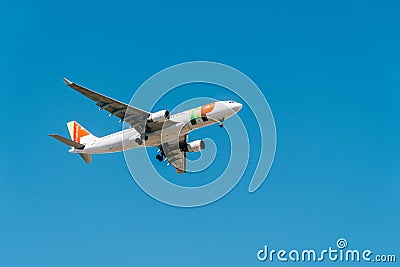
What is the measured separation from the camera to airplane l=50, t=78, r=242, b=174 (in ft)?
Result: 196

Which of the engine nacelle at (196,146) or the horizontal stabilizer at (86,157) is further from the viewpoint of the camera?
the horizontal stabilizer at (86,157)

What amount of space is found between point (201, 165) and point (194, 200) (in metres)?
9.24

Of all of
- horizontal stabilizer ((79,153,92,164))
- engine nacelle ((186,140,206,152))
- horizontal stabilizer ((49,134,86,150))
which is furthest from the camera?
horizontal stabilizer ((79,153,92,164))

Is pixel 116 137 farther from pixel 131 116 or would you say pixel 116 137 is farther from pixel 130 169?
pixel 130 169

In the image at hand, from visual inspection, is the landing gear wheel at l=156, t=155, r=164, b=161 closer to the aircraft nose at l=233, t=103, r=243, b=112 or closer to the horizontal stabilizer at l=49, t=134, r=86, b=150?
the horizontal stabilizer at l=49, t=134, r=86, b=150

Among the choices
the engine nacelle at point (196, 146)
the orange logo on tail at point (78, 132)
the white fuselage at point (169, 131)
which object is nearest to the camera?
the white fuselage at point (169, 131)

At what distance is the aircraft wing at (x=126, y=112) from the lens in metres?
61.2

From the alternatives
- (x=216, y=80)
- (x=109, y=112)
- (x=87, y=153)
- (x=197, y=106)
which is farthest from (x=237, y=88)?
(x=87, y=153)

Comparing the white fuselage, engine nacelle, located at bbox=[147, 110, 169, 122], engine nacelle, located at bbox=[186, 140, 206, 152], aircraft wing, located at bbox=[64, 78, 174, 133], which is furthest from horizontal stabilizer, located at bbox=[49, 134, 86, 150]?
engine nacelle, located at bbox=[186, 140, 206, 152]

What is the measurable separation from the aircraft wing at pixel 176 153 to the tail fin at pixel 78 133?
29.6 ft

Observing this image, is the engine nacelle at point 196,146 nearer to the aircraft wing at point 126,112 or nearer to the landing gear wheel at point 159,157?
the landing gear wheel at point 159,157

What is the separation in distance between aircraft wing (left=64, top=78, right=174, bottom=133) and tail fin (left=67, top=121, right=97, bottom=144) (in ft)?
29.9

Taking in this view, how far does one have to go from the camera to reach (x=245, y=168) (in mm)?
54656

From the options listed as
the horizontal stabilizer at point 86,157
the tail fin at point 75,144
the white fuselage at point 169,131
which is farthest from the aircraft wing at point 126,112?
the horizontal stabilizer at point 86,157
